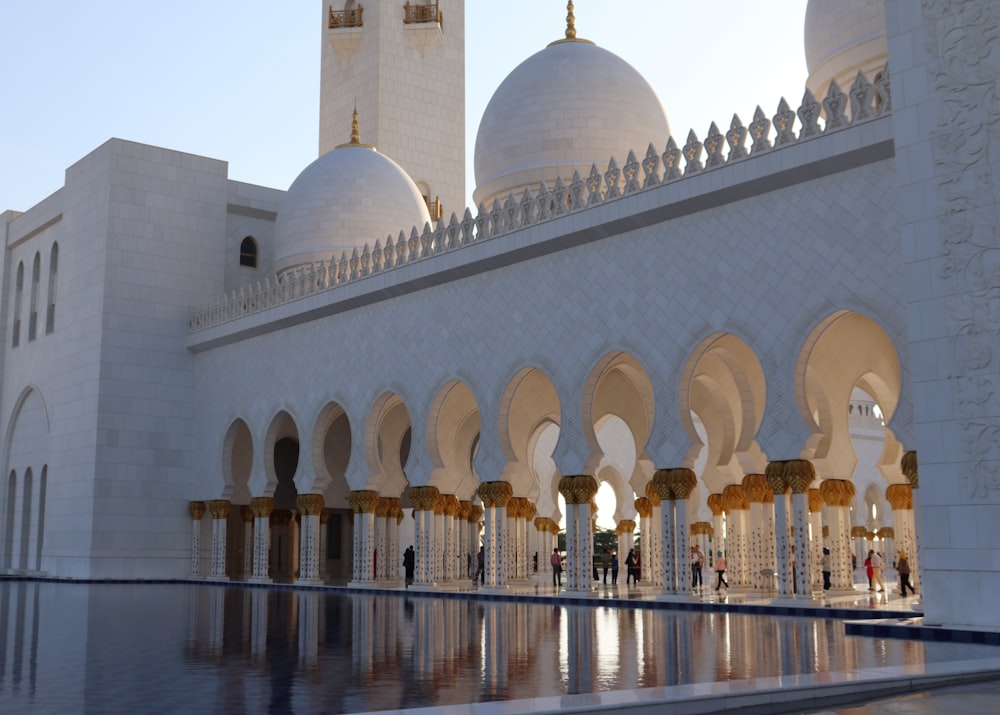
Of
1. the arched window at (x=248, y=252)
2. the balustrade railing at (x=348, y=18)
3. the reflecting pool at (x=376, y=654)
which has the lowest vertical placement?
the reflecting pool at (x=376, y=654)

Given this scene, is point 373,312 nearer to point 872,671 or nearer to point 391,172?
point 391,172

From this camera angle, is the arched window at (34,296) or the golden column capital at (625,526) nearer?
the golden column capital at (625,526)

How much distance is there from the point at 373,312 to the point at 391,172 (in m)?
4.27

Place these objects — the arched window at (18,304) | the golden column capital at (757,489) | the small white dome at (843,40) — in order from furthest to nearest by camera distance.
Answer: the arched window at (18,304) < the golden column capital at (757,489) < the small white dome at (843,40)

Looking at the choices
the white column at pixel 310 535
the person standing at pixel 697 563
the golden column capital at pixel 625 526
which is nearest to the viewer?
the person standing at pixel 697 563

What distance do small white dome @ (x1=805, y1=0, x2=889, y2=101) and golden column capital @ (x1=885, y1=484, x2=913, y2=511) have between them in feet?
14.1

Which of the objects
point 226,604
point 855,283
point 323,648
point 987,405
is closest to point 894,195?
point 855,283

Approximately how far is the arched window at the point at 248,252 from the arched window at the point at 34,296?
12.8ft

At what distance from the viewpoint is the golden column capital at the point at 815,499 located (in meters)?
11.4

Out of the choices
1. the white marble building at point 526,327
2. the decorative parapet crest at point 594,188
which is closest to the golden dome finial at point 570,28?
the white marble building at point 526,327

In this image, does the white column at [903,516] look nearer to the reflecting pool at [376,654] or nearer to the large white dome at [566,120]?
the reflecting pool at [376,654]

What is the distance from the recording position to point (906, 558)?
37.0ft

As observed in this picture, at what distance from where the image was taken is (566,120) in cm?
1465

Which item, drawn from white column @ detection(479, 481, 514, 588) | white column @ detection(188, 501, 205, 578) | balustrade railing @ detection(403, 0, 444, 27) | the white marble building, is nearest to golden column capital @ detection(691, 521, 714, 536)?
the white marble building
